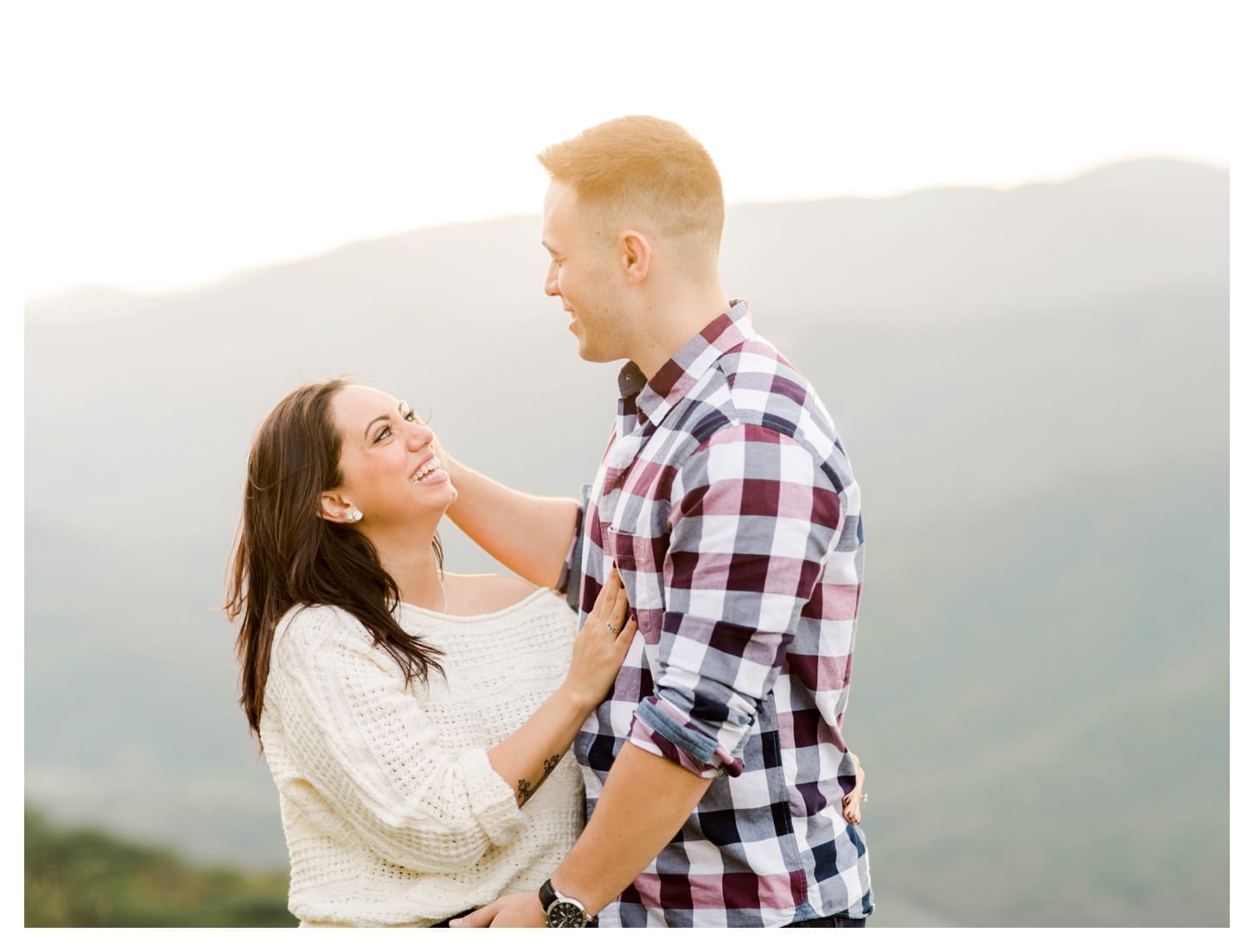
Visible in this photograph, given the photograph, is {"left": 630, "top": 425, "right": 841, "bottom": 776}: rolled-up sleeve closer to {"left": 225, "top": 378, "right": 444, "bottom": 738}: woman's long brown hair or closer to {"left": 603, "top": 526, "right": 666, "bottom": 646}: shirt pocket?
{"left": 603, "top": 526, "right": 666, "bottom": 646}: shirt pocket

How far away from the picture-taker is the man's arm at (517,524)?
231 centimetres

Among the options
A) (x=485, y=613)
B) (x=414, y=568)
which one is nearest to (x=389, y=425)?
(x=414, y=568)

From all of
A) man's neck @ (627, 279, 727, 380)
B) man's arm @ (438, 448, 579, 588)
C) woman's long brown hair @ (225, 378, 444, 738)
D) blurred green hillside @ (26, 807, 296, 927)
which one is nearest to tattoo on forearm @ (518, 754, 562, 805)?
woman's long brown hair @ (225, 378, 444, 738)

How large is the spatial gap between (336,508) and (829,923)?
1141 millimetres

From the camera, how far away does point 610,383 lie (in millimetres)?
7039

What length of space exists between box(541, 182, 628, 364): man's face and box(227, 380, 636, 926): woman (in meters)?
Answer: 0.41

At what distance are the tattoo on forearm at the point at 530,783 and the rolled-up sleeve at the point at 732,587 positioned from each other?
34 centimetres

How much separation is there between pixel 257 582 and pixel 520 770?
0.63 m

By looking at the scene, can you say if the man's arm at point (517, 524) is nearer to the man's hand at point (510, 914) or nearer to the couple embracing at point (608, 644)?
the couple embracing at point (608, 644)

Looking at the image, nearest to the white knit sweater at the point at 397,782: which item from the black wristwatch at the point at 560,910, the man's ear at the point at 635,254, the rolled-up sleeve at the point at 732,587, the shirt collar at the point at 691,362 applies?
the black wristwatch at the point at 560,910

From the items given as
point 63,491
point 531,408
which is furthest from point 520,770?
point 63,491

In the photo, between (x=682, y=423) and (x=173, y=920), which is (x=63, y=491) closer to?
(x=173, y=920)

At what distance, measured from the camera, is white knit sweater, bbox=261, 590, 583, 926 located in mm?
1819

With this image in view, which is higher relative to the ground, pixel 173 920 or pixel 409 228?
pixel 409 228
